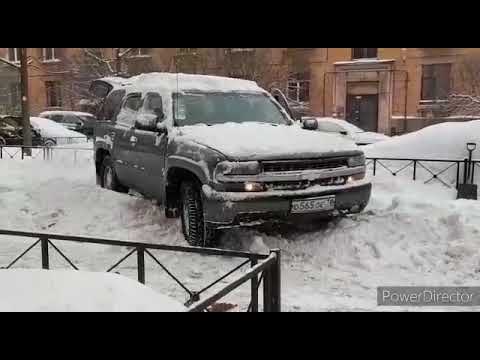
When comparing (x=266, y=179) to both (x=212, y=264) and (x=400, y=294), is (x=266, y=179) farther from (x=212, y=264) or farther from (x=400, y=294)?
(x=400, y=294)

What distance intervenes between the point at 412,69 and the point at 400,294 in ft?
71.9

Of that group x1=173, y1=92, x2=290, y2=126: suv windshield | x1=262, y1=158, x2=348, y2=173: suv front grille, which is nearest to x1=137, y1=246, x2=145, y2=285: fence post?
x1=262, y1=158, x2=348, y2=173: suv front grille

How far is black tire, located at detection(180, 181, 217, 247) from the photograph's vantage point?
19.4ft

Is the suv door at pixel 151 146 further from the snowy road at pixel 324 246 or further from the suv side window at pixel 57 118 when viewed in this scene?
the suv side window at pixel 57 118

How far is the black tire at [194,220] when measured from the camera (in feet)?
19.4

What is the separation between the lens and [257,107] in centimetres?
732

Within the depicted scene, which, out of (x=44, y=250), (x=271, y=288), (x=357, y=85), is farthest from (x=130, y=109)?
(x=357, y=85)

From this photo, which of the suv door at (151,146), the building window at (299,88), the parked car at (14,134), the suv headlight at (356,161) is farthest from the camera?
the building window at (299,88)

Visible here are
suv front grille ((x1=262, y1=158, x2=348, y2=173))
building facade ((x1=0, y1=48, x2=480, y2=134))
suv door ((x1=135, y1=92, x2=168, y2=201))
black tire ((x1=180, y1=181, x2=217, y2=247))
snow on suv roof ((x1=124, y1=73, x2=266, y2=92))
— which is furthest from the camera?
building facade ((x1=0, y1=48, x2=480, y2=134))

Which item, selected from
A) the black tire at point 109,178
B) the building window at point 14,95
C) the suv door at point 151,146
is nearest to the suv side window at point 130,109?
the suv door at point 151,146

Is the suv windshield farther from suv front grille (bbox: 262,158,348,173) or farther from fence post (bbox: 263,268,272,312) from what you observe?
fence post (bbox: 263,268,272,312)

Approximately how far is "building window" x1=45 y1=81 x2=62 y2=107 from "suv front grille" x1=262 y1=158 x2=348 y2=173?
24083 mm

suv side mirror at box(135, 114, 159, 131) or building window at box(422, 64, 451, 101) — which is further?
building window at box(422, 64, 451, 101)

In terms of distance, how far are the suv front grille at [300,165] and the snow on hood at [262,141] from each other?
0.06 meters
